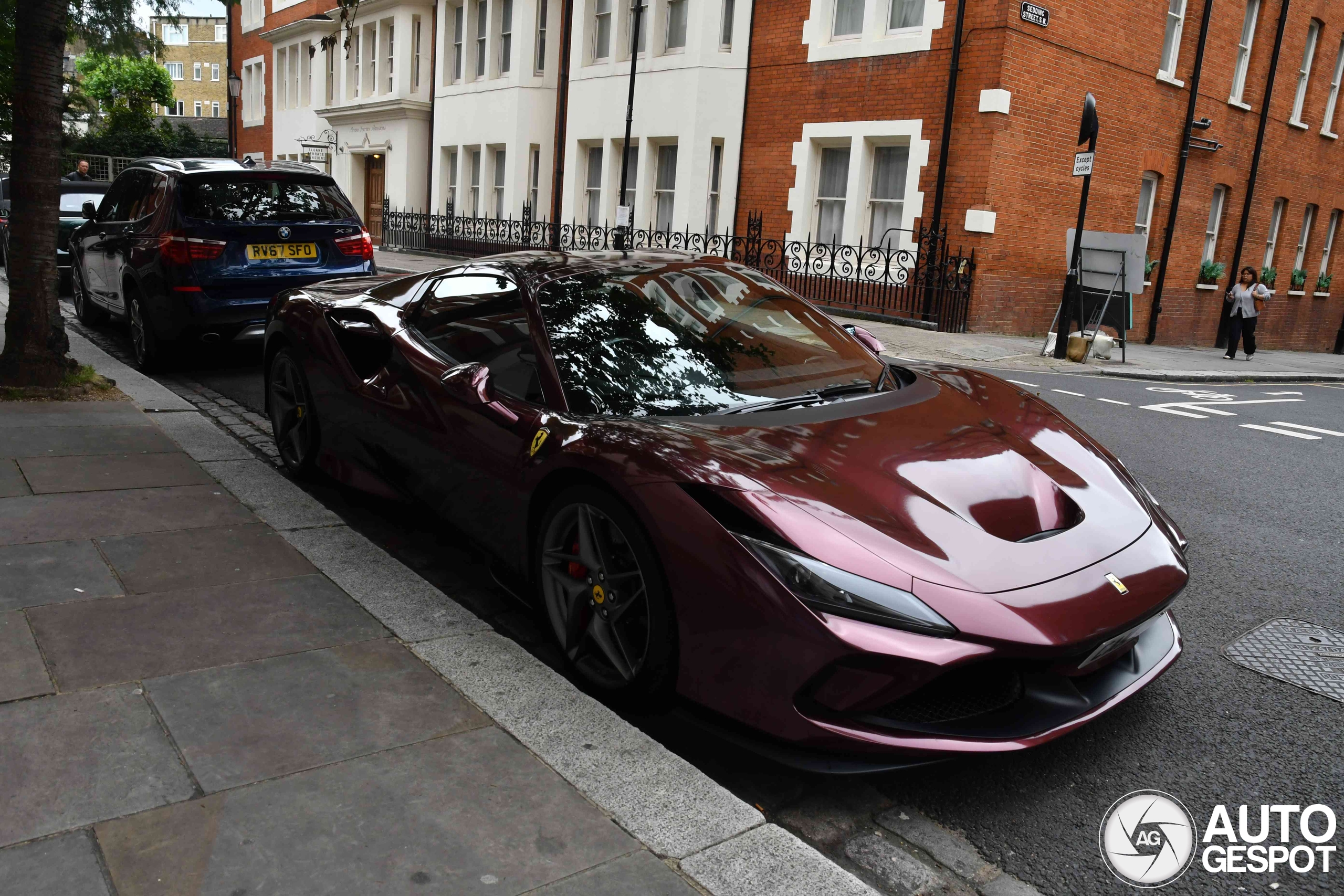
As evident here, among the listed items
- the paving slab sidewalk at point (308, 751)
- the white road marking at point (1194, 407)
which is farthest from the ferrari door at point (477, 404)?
the white road marking at point (1194, 407)

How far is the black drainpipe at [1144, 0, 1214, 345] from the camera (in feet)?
64.2

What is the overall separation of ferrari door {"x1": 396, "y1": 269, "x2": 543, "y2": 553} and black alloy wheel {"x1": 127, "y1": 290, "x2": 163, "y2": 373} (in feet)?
16.6

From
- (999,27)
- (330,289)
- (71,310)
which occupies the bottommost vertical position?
(71,310)

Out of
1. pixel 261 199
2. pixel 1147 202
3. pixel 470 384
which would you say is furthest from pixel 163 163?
pixel 1147 202

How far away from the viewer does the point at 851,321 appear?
17.1 metres

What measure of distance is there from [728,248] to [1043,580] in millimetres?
17816

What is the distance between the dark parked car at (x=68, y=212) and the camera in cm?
1357

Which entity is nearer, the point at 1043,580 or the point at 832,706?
the point at 832,706

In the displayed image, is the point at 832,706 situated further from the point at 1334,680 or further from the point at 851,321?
the point at 851,321

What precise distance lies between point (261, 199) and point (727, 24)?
47.0 feet

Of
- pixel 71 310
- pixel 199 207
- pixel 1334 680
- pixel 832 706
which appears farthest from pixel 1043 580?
pixel 71 310

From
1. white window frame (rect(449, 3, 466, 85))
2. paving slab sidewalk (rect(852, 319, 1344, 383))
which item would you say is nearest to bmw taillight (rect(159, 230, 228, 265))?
paving slab sidewalk (rect(852, 319, 1344, 383))

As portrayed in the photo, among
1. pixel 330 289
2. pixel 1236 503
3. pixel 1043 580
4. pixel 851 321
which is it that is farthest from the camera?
pixel 851 321

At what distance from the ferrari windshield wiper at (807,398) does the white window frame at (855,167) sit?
13.2 meters
